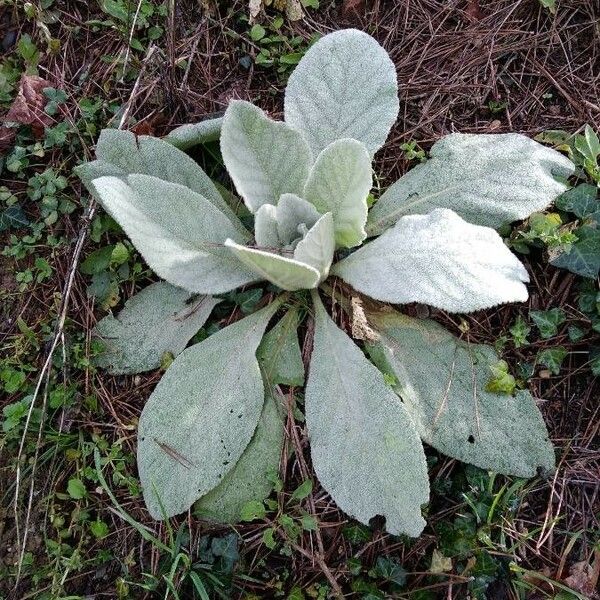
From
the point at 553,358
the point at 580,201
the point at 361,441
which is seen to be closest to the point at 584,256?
the point at 580,201

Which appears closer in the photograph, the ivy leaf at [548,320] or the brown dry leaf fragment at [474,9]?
the ivy leaf at [548,320]

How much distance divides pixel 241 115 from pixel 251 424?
0.80 m

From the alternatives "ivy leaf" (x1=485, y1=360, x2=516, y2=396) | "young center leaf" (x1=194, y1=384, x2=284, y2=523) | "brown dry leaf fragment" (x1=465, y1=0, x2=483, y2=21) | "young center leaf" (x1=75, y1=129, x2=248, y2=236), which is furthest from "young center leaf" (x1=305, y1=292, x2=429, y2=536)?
"brown dry leaf fragment" (x1=465, y1=0, x2=483, y2=21)

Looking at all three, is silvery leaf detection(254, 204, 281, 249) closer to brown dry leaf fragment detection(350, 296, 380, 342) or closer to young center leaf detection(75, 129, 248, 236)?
young center leaf detection(75, 129, 248, 236)

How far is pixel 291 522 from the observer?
163 cm

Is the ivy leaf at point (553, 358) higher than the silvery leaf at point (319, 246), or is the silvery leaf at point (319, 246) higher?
the silvery leaf at point (319, 246)

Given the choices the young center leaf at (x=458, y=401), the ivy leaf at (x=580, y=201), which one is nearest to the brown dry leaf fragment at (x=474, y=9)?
the ivy leaf at (x=580, y=201)

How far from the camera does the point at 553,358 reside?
1724 mm

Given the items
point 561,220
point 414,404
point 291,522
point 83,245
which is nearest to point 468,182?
point 561,220

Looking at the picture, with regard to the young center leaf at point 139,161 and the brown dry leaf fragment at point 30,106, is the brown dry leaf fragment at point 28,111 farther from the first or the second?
the young center leaf at point 139,161

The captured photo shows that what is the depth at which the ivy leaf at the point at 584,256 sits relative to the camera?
175 centimetres

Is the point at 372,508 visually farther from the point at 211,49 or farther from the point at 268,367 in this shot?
the point at 211,49

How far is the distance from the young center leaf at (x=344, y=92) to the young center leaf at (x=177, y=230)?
383 mm

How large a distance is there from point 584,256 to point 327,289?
2.24 feet
